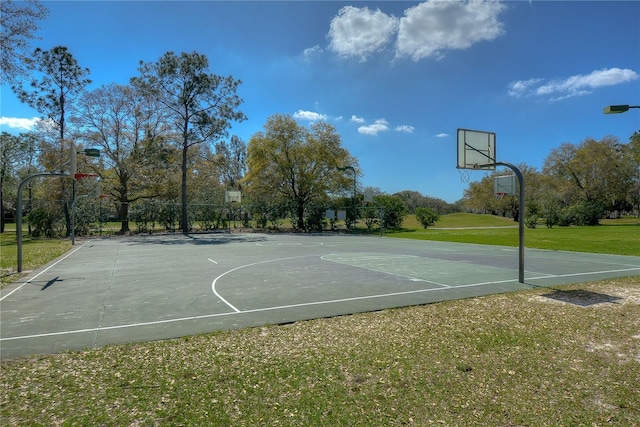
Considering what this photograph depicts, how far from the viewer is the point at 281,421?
3078 mm

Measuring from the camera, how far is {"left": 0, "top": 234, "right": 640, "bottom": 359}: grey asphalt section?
5.60 meters

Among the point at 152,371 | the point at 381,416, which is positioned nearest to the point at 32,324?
the point at 152,371

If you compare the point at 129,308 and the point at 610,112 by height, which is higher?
the point at 610,112

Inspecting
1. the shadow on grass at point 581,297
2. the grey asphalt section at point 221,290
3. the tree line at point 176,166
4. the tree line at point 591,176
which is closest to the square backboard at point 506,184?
the grey asphalt section at point 221,290

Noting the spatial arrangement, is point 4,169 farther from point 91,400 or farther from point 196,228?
point 91,400

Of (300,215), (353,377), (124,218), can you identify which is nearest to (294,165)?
(300,215)

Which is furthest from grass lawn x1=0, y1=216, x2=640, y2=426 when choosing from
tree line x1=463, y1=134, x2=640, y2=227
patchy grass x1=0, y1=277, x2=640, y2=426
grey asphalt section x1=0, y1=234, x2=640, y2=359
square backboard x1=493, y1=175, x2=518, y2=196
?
tree line x1=463, y1=134, x2=640, y2=227

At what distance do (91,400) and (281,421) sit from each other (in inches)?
70.1

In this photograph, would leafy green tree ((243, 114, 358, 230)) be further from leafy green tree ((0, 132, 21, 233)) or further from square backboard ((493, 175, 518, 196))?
square backboard ((493, 175, 518, 196))

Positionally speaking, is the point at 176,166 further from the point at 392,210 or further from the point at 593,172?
the point at 593,172

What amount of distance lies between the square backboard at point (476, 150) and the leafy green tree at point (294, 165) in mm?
25000

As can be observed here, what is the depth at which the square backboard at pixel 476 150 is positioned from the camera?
10.3 m

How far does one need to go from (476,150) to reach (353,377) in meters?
8.49

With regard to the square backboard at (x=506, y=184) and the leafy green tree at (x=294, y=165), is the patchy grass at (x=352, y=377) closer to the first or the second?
the square backboard at (x=506, y=184)
